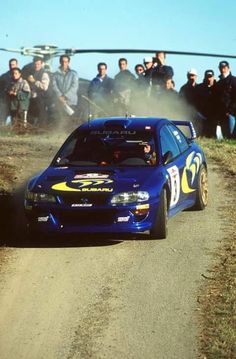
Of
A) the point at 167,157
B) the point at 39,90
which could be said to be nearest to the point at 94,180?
the point at 167,157

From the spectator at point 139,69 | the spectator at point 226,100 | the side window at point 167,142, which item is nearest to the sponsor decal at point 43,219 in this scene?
the side window at point 167,142

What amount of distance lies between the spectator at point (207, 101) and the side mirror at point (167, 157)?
1034cm

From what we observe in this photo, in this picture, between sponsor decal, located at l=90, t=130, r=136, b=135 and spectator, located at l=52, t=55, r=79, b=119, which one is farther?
spectator, located at l=52, t=55, r=79, b=119

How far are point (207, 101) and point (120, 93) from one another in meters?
2.17

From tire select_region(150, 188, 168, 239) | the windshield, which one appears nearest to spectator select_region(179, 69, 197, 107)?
the windshield

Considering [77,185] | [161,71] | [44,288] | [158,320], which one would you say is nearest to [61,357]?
[158,320]

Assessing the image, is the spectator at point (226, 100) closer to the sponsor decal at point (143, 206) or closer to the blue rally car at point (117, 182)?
the blue rally car at point (117, 182)

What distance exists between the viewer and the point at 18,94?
21344mm

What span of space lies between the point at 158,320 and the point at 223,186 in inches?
275

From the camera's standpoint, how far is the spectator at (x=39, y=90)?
70.2ft

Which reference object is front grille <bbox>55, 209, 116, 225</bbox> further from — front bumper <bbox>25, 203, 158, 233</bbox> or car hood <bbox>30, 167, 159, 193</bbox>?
car hood <bbox>30, 167, 159, 193</bbox>

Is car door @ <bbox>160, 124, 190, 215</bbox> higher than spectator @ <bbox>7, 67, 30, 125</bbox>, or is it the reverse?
car door @ <bbox>160, 124, 190, 215</bbox>

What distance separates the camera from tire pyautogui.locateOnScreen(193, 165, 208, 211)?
36.1 feet

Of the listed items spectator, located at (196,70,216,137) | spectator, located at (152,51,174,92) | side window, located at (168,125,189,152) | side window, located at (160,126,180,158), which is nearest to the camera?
side window, located at (160,126,180,158)
